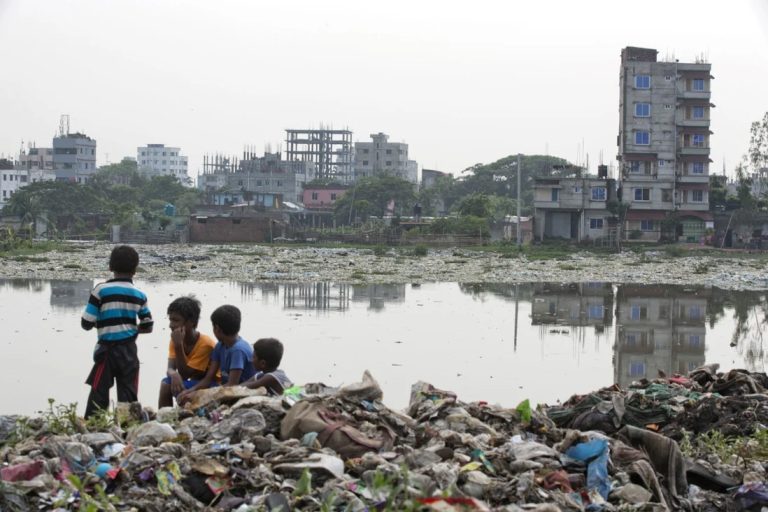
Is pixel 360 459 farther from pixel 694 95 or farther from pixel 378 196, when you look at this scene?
pixel 378 196

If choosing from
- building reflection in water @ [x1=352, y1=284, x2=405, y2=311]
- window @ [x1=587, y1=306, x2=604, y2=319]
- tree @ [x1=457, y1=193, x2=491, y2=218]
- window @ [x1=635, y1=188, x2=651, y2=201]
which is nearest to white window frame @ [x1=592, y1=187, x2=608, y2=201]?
window @ [x1=635, y1=188, x2=651, y2=201]

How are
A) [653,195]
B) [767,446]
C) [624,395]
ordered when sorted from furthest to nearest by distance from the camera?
[653,195], [624,395], [767,446]

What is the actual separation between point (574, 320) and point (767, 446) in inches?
498

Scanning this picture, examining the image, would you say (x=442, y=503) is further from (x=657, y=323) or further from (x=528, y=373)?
(x=657, y=323)

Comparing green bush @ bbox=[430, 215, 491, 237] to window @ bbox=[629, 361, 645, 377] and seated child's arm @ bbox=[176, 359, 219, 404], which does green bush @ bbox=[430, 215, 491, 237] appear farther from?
seated child's arm @ bbox=[176, 359, 219, 404]

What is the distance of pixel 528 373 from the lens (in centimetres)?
1212

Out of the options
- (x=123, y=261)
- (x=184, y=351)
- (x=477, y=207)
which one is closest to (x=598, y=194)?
(x=477, y=207)

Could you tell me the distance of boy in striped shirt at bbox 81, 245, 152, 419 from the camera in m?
6.79

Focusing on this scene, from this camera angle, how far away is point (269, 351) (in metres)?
7.09

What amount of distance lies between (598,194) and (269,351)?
4986 cm

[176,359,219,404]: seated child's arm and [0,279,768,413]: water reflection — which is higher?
[176,359,219,404]: seated child's arm

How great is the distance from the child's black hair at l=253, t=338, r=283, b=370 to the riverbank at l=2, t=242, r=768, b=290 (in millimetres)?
21216

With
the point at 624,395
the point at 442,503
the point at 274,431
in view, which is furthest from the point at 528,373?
the point at 442,503

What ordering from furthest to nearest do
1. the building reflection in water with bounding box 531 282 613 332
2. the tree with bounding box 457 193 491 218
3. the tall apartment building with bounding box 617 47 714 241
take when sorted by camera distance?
the tree with bounding box 457 193 491 218 → the tall apartment building with bounding box 617 47 714 241 → the building reflection in water with bounding box 531 282 613 332
